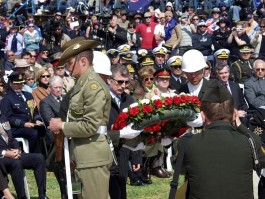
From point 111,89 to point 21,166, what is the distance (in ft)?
6.01

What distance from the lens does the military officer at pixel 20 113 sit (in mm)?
10852

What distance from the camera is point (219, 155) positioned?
15.2 feet

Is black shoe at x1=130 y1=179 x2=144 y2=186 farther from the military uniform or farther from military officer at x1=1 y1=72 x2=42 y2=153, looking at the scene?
the military uniform

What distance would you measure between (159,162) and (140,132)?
3.98 metres

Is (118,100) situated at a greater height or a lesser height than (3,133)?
greater

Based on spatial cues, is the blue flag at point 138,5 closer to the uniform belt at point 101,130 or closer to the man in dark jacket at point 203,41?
the man in dark jacket at point 203,41

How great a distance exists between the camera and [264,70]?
12.2m

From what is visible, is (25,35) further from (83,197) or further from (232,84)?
(83,197)

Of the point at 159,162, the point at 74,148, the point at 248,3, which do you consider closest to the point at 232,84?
the point at 159,162

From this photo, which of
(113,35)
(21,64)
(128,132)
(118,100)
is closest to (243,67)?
(21,64)

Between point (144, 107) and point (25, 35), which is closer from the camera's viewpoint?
point (144, 107)

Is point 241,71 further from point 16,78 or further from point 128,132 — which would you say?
point 128,132

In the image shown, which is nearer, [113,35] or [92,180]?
[92,180]

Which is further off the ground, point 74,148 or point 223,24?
point 74,148
